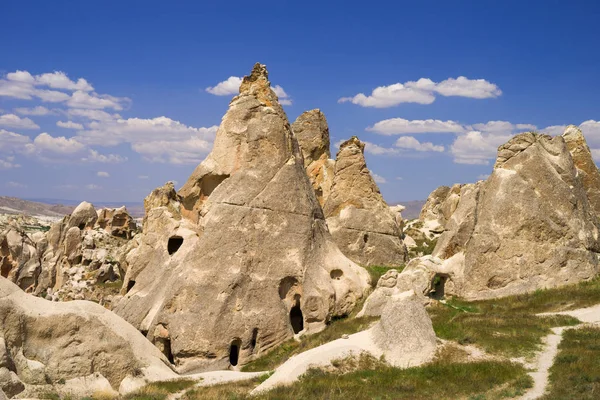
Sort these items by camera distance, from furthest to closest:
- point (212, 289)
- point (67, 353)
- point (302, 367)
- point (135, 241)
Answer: point (135, 241), point (212, 289), point (67, 353), point (302, 367)

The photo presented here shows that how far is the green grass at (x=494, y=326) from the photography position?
1548cm

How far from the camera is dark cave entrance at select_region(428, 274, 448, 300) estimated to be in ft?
77.1

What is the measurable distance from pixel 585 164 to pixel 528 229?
1360cm

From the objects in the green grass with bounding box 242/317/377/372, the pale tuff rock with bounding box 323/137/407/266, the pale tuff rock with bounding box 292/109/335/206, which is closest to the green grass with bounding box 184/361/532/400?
the green grass with bounding box 242/317/377/372

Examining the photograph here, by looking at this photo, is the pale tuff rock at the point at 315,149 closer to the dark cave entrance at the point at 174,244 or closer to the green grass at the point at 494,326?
the dark cave entrance at the point at 174,244

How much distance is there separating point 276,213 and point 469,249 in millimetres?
7565

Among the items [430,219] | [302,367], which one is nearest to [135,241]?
[302,367]

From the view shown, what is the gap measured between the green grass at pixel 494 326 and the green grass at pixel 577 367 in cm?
78

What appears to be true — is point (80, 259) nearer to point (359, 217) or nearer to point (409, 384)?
point (359, 217)

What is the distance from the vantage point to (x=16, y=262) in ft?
106

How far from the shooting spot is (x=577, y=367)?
1344cm

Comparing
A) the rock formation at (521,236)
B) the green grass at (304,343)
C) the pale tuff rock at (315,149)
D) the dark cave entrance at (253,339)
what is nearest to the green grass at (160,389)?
the green grass at (304,343)

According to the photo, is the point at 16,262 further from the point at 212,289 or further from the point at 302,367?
the point at 302,367

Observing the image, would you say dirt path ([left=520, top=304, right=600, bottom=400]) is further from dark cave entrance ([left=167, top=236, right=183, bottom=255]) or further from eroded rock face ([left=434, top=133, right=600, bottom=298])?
dark cave entrance ([left=167, top=236, right=183, bottom=255])
